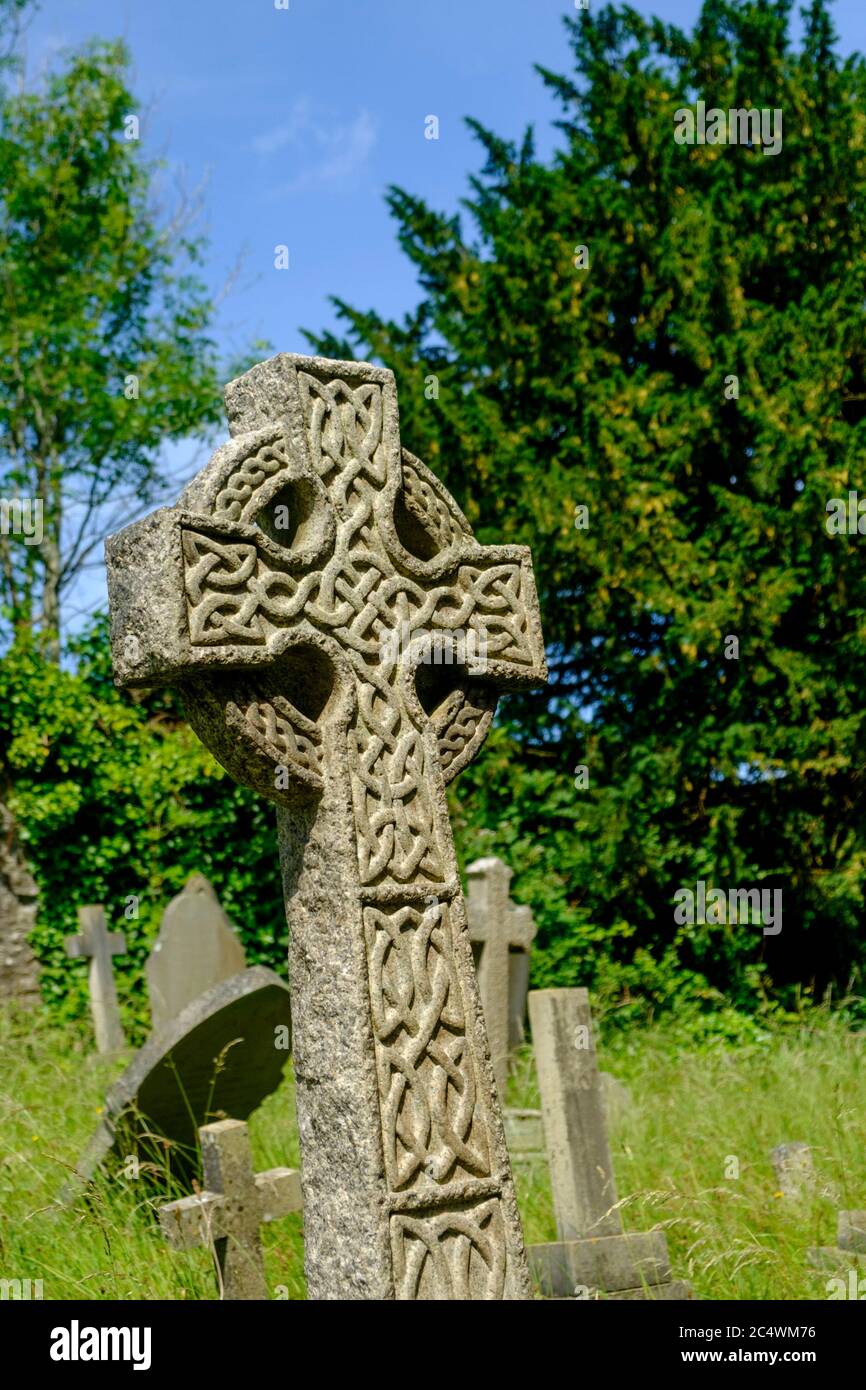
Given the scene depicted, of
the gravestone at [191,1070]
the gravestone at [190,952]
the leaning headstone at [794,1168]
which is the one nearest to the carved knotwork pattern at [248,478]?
the gravestone at [191,1070]

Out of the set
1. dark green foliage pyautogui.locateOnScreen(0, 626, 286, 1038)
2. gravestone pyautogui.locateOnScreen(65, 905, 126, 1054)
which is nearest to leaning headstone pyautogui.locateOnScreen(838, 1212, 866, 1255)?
gravestone pyautogui.locateOnScreen(65, 905, 126, 1054)

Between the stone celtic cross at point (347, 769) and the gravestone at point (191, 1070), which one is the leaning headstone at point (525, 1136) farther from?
the stone celtic cross at point (347, 769)

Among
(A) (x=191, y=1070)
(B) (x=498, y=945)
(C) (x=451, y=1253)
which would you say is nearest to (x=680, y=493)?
(B) (x=498, y=945)

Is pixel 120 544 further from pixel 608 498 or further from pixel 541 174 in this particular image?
pixel 541 174

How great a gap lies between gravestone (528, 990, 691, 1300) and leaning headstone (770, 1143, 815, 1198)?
0.66 meters

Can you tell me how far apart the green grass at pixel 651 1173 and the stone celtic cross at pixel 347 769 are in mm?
687

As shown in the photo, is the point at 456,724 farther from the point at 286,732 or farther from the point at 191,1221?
the point at 191,1221

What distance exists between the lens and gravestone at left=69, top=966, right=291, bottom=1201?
14.6 feet

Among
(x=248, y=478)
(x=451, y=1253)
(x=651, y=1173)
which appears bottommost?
(x=651, y=1173)

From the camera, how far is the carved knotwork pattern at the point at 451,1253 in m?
2.71

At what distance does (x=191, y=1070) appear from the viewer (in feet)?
A: 15.4

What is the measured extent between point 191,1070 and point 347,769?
2216 mm

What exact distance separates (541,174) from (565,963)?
19.2 ft

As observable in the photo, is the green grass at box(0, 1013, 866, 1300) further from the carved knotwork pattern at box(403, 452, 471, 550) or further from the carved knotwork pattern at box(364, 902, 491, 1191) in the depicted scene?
the carved knotwork pattern at box(403, 452, 471, 550)
